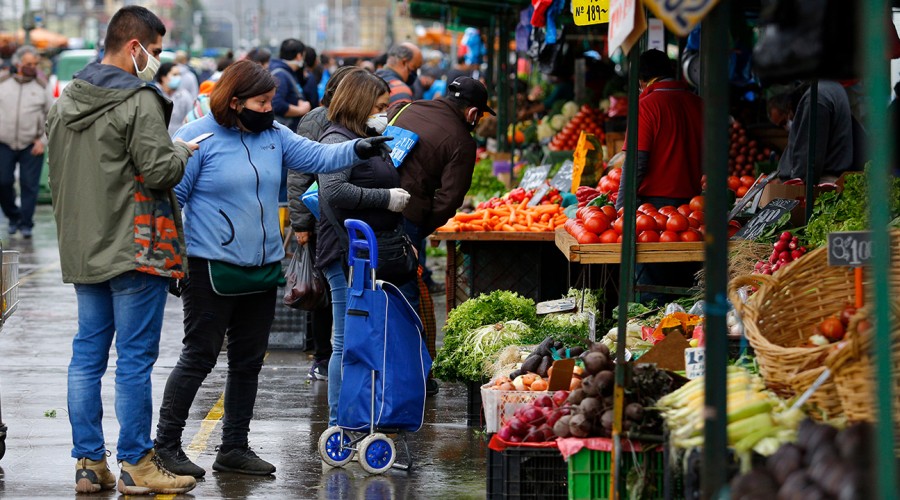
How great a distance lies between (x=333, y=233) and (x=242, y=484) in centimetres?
144

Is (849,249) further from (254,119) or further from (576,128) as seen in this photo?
(576,128)

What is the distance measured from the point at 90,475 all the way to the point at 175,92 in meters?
11.4

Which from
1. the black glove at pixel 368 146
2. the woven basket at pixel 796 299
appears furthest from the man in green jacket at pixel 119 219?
the woven basket at pixel 796 299

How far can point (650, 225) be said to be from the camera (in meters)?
7.62

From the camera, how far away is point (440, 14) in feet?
71.5

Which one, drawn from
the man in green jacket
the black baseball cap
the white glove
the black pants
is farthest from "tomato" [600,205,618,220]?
the man in green jacket

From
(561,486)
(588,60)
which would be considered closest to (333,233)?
(561,486)

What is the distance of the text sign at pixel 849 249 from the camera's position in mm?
4480

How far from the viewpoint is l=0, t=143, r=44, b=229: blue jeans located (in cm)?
1647

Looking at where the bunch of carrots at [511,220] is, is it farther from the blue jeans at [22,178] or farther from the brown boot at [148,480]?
the blue jeans at [22,178]

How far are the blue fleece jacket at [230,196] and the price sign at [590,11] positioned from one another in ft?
7.70

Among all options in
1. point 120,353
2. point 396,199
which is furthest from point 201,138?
point 396,199

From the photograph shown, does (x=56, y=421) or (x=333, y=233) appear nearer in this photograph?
(x=333, y=233)

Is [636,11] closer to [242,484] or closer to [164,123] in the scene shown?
[164,123]
